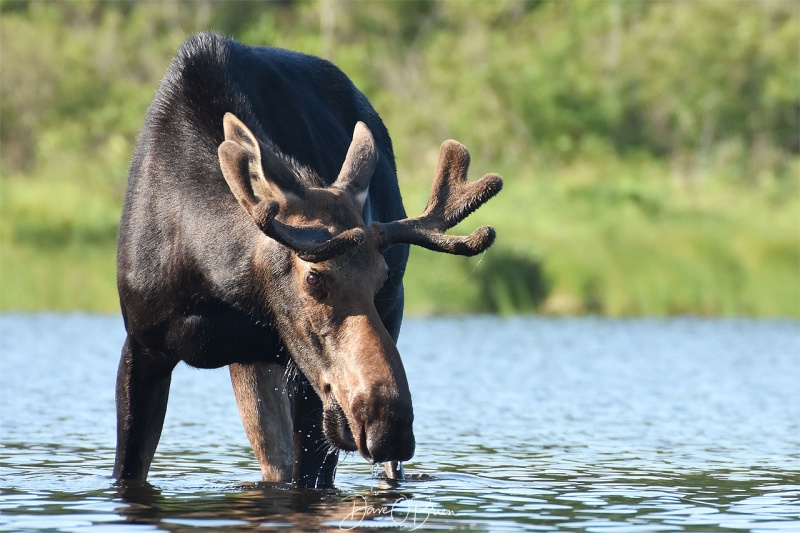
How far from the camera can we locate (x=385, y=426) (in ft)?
18.7

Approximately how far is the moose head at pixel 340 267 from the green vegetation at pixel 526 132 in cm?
1612

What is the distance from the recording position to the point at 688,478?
837 centimetres

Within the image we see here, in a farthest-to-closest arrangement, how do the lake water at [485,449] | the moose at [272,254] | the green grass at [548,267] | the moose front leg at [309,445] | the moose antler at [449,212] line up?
the green grass at [548,267] → the moose front leg at [309,445] → the lake water at [485,449] → the moose antler at [449,212] → the moose at [272,254]

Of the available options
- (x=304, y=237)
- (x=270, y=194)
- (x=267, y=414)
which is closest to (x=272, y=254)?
(x=270, y=194)

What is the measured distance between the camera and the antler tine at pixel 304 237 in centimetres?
577

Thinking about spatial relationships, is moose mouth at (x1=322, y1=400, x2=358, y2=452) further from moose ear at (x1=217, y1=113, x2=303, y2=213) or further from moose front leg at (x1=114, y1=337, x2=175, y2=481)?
moose front leg at (x1=114, y1=337, x2=175, y2=481)

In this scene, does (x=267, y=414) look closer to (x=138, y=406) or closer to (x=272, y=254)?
(x=138, y=406)

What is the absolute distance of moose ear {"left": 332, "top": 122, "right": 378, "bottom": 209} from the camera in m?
6.39

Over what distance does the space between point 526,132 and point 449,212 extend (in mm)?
37936

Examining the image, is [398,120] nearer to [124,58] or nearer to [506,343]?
[124,58]

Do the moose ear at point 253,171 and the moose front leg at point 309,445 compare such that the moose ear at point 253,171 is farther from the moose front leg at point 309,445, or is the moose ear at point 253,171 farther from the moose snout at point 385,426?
the moose front leg at point 309,445

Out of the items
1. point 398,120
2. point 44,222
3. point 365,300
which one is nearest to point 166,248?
point 365,300

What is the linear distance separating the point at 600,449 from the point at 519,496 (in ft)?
7.62

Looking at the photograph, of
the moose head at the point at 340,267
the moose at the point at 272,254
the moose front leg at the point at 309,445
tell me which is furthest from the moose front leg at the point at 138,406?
the moose head at the point at 340,267
